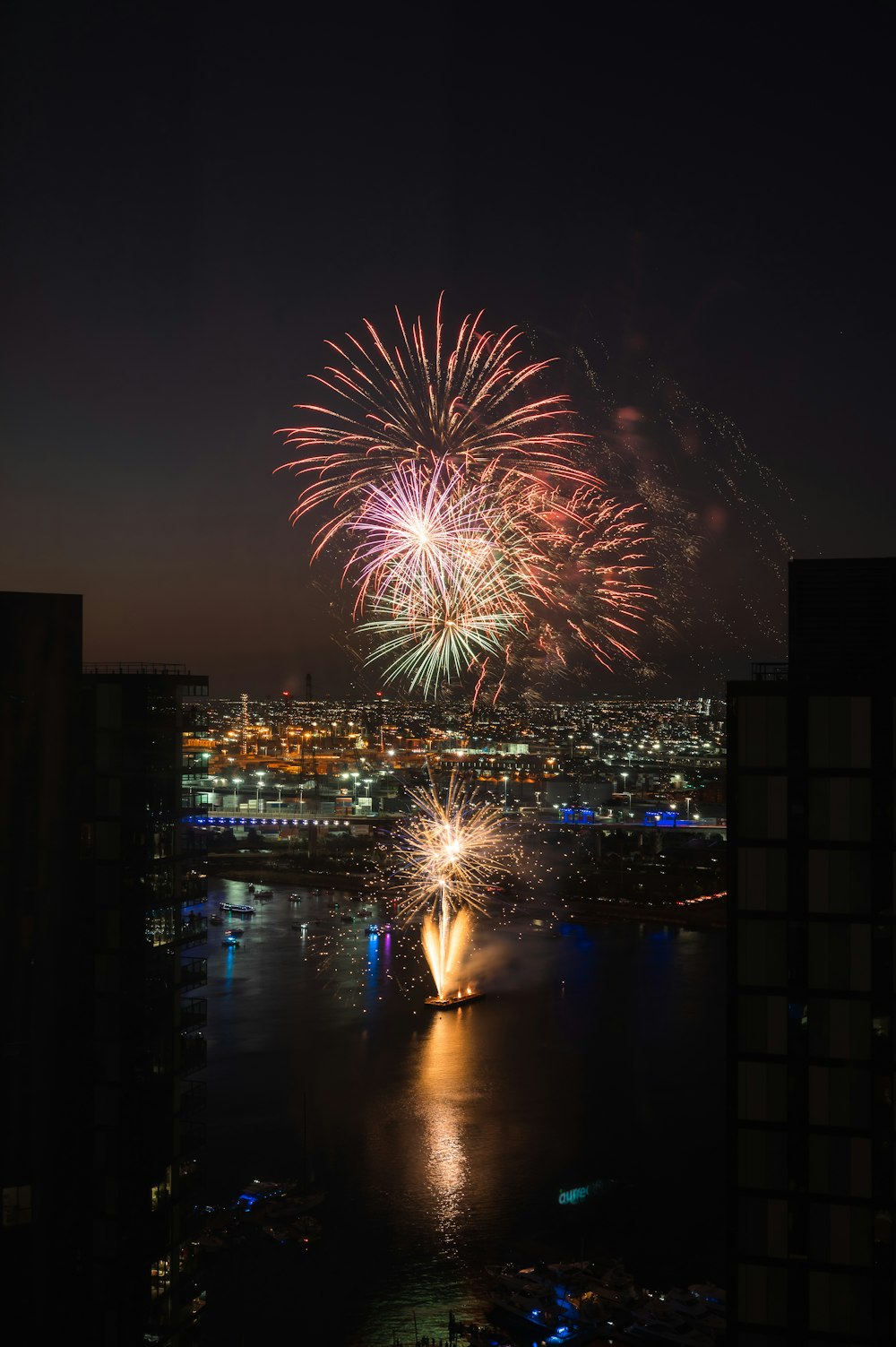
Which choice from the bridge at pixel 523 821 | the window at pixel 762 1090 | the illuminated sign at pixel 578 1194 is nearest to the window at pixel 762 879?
the window at pixel 762 1090

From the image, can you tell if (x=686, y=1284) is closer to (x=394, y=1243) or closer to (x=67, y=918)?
(x=394, y=1243)

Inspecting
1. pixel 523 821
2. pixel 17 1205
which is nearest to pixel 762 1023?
pixel 17 1205

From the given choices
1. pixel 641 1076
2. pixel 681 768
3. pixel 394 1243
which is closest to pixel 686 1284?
pixel 394 1243

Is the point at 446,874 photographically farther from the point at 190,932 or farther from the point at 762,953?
the point at 762,953

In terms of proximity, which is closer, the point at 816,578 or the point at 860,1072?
the point at 860,1072

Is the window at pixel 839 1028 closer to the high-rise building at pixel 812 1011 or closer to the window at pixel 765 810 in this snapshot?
the high-rise building at pixel 812 1011
